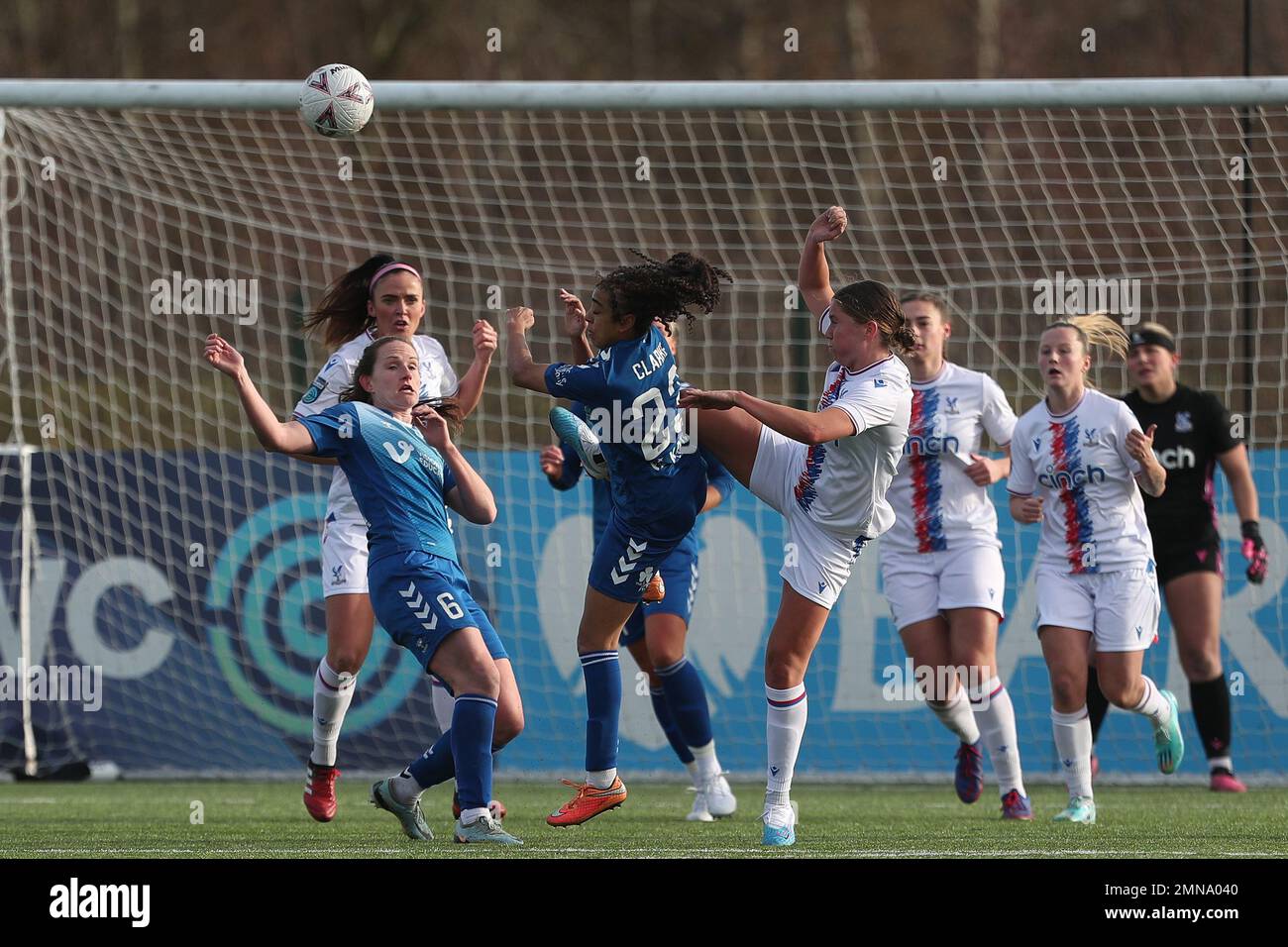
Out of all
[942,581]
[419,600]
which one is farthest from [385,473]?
[942,581]

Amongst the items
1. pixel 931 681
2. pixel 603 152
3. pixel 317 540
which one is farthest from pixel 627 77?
pixel 931 681

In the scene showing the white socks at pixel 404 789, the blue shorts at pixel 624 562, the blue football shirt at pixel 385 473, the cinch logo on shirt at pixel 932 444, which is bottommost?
the white socks at pixel 404 789

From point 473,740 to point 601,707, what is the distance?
0.76 meters

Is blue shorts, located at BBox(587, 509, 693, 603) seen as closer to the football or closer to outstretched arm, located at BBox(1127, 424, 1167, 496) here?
outstretched arm, located at BBox(1127, 424, 1167, 496)

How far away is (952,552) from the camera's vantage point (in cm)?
757

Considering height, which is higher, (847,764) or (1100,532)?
(1100,532)

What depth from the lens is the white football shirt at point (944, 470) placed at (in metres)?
7.62

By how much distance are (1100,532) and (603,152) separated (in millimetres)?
15544

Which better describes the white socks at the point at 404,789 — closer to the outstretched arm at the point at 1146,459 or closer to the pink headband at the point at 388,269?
the pink headband at the point at 388,269

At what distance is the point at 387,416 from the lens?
5.91m

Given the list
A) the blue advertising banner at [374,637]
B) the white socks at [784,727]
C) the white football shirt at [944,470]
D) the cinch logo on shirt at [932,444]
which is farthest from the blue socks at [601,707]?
the blue advertising banner at [374,637]

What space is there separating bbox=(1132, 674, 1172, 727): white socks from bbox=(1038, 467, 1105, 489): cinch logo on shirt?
849 mm

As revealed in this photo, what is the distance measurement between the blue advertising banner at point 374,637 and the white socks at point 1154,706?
2300 mm

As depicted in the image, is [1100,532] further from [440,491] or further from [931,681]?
[440,491]
